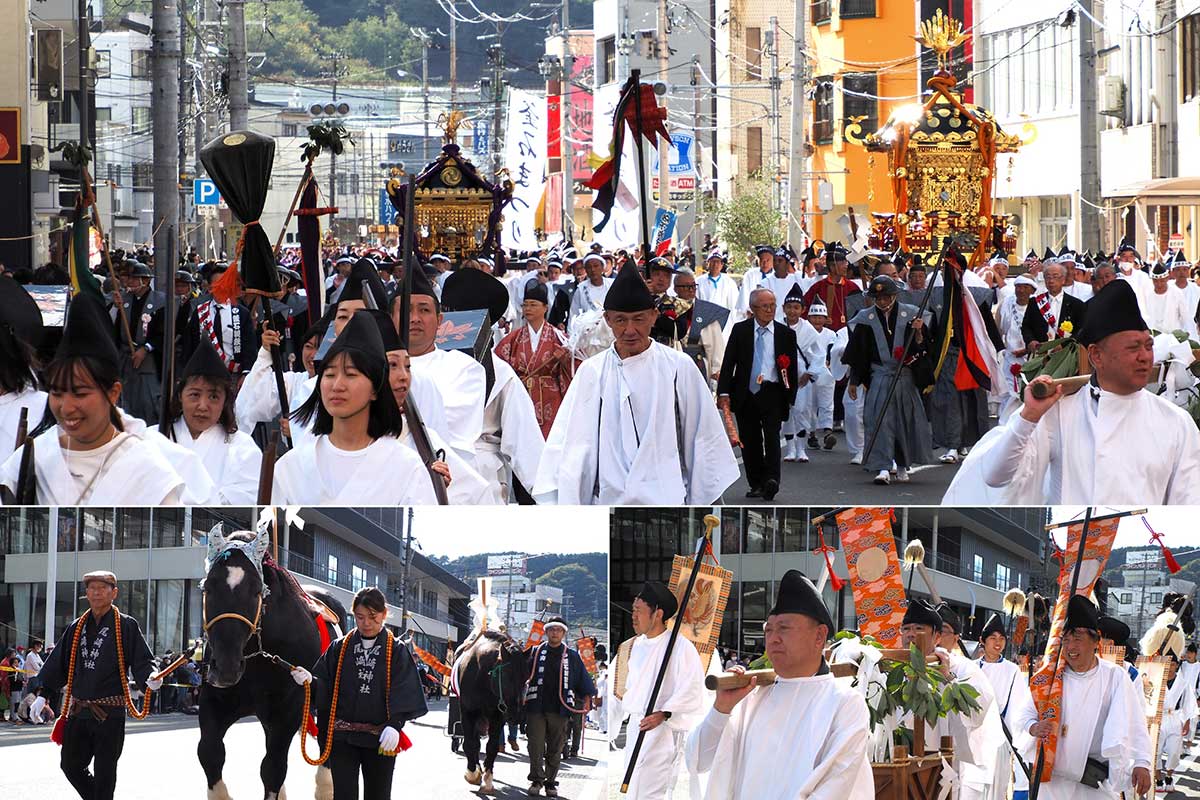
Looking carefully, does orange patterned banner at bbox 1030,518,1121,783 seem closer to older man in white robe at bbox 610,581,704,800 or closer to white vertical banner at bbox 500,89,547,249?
older man in white robe at bbox 610,581,704,800

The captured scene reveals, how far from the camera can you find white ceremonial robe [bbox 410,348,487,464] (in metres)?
9.48

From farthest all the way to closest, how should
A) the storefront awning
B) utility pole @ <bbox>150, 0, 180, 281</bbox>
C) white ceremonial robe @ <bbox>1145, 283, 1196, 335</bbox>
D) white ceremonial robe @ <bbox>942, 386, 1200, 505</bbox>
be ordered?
1. the storefront awning
2. white ceremonial robe @ <bbox>1145, 283, 1196, 335</bbox>
3. utility pole @ <bbox>150, 0, 180, 281</bbox>
4. white ceremonial robe @ <bbox>942, 386, 1200, 505</bbox>

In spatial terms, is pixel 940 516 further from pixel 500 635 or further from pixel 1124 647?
pixel 500 635

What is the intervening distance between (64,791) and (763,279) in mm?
21162

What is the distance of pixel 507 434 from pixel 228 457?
4.45 ft

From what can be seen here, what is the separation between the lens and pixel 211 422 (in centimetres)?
953

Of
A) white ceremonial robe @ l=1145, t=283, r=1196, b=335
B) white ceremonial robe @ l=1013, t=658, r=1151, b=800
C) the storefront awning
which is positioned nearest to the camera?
white ceremonial robe @ l=1013, t=658, r=1151, b=800

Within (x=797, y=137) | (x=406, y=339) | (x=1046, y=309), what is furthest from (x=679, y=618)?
(x=797, y=137)

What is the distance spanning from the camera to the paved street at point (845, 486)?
15484 millimetres

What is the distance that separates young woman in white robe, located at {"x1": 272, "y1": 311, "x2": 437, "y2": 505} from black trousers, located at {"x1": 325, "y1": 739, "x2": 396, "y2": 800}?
0.91m

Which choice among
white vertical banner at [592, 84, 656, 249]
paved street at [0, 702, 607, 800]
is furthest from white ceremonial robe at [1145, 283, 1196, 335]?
paved street at [0, 702, 607, 800]

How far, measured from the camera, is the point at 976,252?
2094 centimetres

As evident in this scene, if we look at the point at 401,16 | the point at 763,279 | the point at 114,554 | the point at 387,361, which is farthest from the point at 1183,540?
the point at 401,16

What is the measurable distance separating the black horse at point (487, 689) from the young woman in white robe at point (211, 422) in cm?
290
